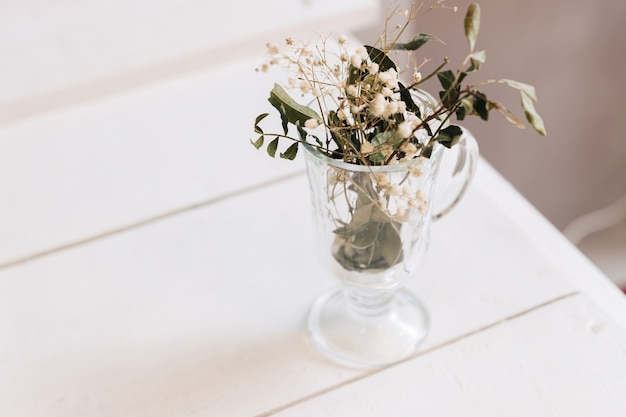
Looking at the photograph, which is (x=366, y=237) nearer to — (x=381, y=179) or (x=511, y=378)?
(x=381, y=179)

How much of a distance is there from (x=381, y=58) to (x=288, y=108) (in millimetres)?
84

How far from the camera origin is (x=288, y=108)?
0.57m

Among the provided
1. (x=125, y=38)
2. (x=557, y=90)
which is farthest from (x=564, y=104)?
(x=125, y=38)

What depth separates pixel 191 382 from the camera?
711mm

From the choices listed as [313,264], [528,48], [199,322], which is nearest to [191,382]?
[199,322]

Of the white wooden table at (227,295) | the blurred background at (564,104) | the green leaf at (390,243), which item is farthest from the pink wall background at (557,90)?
the green leaf at (390,243)

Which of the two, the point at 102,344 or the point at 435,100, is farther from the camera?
the point at 102,344

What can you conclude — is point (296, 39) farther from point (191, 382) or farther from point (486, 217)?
point (191, 382)

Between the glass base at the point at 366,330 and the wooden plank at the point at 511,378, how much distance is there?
24 mm

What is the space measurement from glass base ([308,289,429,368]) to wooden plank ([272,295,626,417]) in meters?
0.02

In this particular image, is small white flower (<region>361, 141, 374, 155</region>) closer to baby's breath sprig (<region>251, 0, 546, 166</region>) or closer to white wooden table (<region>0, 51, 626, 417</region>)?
baby's breath sprig (<region>251, 0, 546, 166</region>)

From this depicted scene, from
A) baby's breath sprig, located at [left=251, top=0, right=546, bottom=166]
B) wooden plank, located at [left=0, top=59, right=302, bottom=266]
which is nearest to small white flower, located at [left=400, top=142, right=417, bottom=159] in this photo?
baby's breath sprig, located at [left=251, top=0, right=546, bottom=166]

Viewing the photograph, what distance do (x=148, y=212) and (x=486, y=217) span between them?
1.35 feet

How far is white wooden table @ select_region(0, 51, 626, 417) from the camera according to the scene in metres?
0.69
